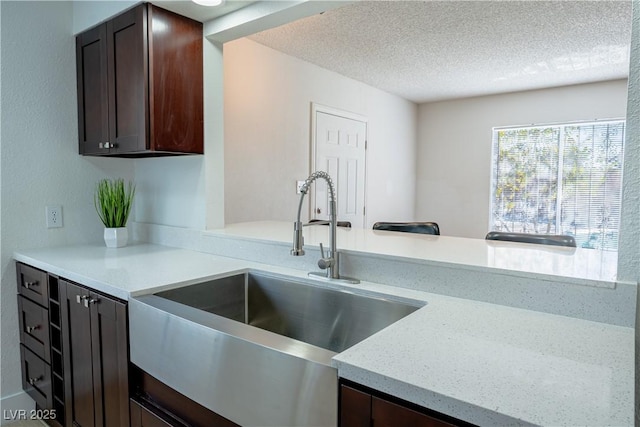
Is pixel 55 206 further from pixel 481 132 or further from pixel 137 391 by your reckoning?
pixel 481 132

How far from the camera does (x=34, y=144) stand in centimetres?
213

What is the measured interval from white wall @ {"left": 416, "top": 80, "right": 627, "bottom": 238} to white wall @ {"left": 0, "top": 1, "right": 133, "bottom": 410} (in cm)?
446

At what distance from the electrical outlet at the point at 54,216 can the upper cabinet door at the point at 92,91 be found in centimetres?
36

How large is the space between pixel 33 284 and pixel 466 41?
11.1 feet

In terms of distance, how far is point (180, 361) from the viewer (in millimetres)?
1160

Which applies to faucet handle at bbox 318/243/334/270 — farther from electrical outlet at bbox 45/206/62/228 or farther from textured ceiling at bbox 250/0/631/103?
textured ceiling at bbox 250/0/631/103

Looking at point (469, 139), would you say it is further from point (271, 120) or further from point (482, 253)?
point (482, 253)

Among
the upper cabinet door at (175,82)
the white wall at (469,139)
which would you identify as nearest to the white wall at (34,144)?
the upper cabinet door at (175,82)

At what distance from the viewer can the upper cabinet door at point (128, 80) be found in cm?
186

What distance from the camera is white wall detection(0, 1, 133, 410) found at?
2.04 meters

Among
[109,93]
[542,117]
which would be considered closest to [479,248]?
[109,93]

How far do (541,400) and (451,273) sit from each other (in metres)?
0.63

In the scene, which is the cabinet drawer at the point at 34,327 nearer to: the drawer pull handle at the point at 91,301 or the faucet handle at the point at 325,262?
the drawer pull handle at the point at 91,301

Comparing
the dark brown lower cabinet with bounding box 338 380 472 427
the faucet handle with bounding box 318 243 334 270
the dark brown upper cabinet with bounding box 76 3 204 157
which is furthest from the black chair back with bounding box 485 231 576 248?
the dark brown upper cabinet with bounding box 76 3 204 157
